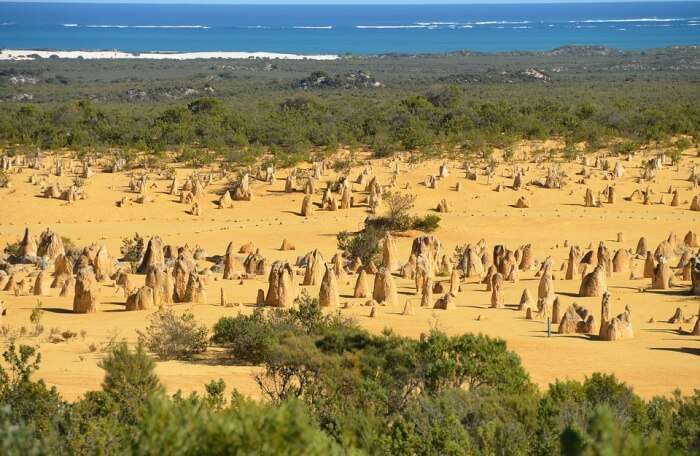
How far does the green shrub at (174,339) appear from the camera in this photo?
17656 millimetres

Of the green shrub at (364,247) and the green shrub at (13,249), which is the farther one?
the green shrub at (13,249)

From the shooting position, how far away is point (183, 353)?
1778 cm

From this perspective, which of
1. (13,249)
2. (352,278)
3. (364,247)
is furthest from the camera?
(13,249)

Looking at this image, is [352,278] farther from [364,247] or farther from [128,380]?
[128,380]

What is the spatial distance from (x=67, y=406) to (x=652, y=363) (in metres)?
9.01

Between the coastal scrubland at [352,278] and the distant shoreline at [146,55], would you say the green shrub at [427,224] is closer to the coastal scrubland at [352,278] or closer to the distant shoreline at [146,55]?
the coastal scrubland at [352,278]

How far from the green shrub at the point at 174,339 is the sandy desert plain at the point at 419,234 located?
0.25 m

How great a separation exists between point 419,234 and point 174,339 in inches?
558

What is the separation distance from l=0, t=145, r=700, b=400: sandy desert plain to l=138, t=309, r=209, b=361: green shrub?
0.25 metres

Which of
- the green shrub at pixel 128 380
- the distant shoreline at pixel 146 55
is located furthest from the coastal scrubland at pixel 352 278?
the distant shoreline at pixel 146 55

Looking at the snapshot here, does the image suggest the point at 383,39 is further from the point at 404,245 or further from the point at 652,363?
the point at 652,363

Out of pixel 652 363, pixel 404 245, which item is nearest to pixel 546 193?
pixel 404 245

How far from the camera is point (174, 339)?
695 inches

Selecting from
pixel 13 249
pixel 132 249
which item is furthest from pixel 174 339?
pixel 13 249
